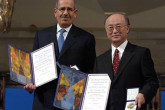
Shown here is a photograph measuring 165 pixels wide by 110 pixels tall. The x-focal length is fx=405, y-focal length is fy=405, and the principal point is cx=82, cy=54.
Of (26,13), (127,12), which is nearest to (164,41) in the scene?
(127,12)

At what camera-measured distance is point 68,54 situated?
2566 millimetres

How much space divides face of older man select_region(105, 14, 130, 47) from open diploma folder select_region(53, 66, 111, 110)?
23 centimetres

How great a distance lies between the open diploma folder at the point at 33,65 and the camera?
8.21 feet

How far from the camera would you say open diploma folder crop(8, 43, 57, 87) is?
2504 mm

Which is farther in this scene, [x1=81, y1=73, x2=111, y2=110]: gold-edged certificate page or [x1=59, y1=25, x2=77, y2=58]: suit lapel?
[x1=59, y1=25, x2=77, y2=58]: suit lapel

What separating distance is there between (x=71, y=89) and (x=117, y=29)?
0.46m

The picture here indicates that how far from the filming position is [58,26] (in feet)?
8.73

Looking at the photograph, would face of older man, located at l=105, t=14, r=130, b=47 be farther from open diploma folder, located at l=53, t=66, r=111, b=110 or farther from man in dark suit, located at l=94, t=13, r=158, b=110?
open diploma folder, located at l=53, t=66, r=111, b=110

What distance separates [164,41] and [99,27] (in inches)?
46.6

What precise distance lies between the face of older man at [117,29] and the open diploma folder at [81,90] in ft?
0.75

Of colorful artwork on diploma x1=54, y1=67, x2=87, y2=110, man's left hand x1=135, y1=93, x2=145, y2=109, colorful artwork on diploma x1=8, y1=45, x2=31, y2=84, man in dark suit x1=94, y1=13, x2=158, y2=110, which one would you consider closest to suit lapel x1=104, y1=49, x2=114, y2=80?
man in dark suit x1=94, y1=13, x2=158, y2=110

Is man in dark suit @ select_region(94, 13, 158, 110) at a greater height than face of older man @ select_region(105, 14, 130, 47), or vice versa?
face of older man @ select_region(105, 14, 130, 47)

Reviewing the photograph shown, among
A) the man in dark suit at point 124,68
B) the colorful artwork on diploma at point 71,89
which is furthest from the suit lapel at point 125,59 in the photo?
the colorful artwork on diploma at point 71,89

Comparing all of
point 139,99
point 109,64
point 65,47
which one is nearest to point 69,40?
point 65,47
